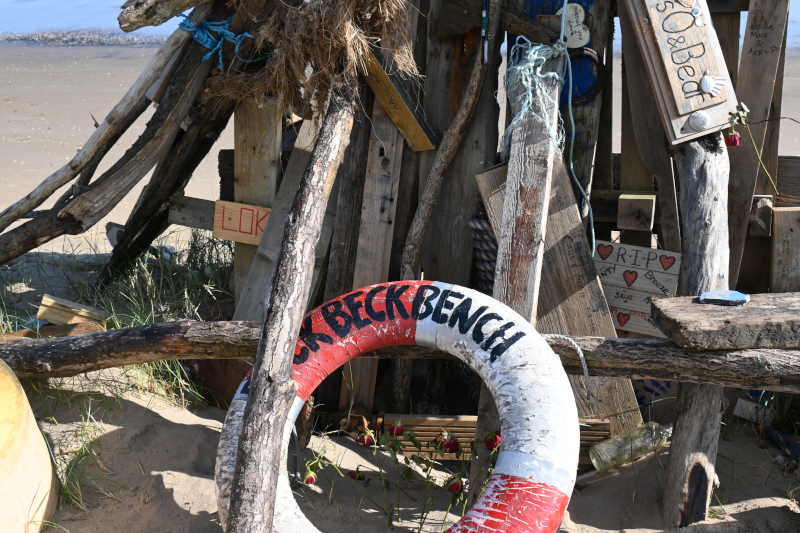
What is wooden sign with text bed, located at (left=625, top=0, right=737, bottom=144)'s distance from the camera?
239 centimetres

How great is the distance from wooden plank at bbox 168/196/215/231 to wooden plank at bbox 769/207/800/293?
2.95m

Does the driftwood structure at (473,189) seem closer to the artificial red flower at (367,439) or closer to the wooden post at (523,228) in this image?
the wooden post at (523,228)

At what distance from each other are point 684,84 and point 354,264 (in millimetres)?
1645

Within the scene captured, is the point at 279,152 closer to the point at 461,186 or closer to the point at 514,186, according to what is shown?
the point at 461,186

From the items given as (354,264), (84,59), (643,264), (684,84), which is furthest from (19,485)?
(84,59)

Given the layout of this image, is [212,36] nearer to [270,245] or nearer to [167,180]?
[167,180]

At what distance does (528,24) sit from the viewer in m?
2.70

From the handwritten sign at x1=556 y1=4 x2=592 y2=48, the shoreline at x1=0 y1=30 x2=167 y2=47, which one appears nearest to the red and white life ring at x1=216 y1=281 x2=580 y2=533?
the handwritten sign at x1=556 y1=4 x2=592 y2=48

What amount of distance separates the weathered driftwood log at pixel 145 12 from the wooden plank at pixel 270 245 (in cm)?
82

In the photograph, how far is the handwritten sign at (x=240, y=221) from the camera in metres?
3.13

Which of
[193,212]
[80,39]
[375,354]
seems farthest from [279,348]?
[80,39]

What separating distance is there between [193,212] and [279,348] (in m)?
1.89

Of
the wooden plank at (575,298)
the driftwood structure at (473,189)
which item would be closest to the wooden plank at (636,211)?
the driftwood structure at (473,189)

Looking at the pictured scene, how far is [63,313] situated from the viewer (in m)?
3.03
